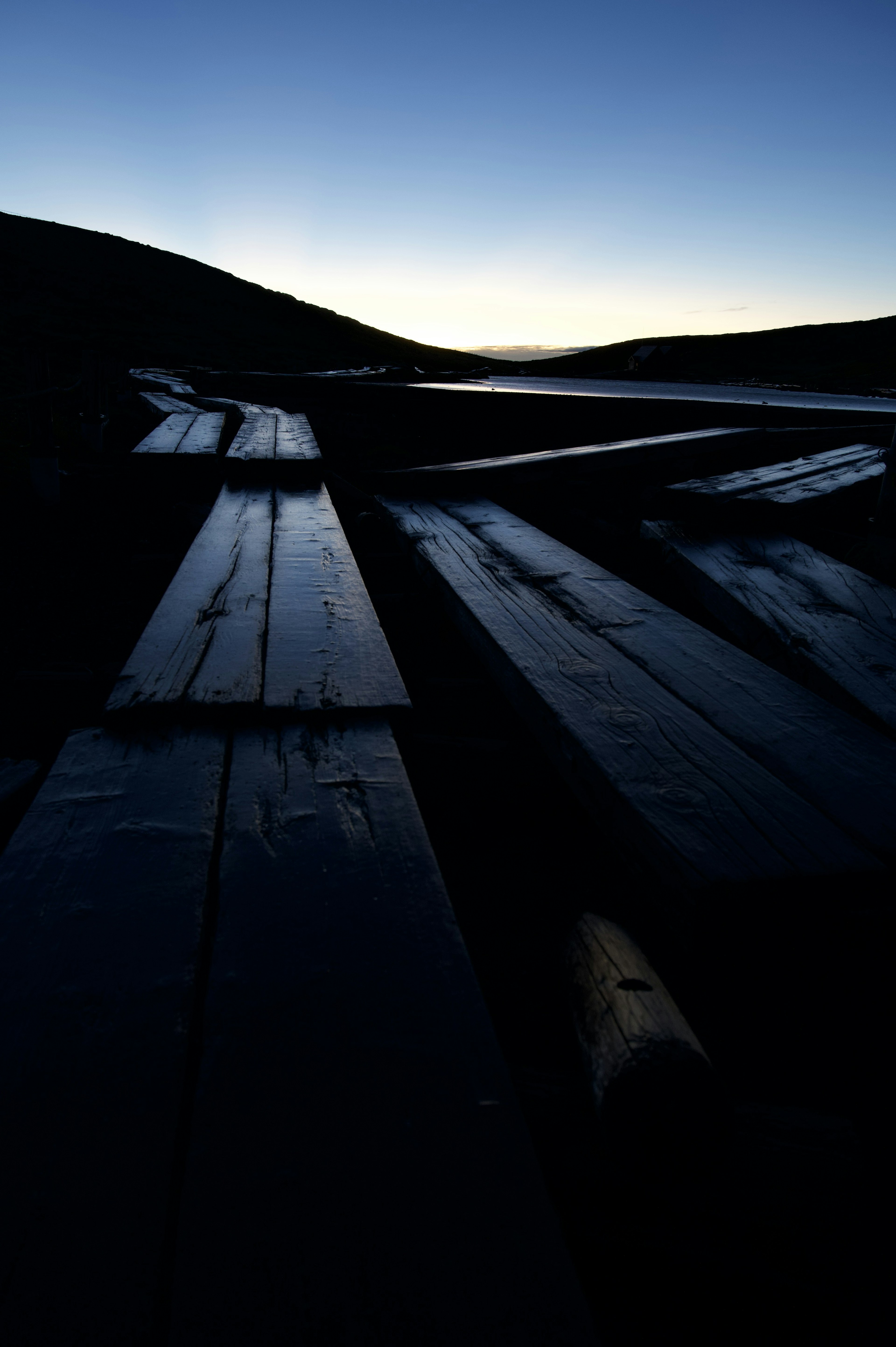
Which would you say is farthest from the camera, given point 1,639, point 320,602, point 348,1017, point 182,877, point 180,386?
point 180,386

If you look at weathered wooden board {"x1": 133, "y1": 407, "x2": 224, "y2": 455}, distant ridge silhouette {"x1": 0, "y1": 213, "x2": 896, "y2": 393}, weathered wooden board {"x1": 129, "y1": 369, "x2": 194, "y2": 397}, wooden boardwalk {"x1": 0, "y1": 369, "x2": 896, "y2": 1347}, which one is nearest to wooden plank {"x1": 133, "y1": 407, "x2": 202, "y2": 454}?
weathered wooden board {"x1": 133, "y1": 407, "x2": 224, "y2": 455}

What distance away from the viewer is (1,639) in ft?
14.3

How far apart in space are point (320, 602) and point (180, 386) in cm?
1032

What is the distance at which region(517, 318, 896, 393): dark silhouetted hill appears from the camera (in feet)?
49.6

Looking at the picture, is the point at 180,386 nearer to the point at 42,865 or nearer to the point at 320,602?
the point at 320,602

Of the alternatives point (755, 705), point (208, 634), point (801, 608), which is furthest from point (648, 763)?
point (801, 608)

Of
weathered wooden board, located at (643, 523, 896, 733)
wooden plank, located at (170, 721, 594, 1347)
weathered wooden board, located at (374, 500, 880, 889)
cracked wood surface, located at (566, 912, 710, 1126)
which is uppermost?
weathered wooden board, located at (643, 523, 896, 733)

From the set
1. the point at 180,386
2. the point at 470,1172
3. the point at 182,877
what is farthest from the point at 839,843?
the point at 180,386

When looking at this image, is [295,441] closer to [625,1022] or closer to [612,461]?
[612,461]

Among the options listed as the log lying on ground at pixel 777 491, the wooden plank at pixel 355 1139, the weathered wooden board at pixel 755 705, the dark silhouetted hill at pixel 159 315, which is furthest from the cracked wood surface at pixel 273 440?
the dark silhouetted hill at pixel 159 315

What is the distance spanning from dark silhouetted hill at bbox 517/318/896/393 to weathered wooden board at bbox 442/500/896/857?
1294cm

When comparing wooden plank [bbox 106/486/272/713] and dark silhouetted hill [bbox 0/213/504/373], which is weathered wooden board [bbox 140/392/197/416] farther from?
dark silhouetted hill [bbox 0/213/504/373]

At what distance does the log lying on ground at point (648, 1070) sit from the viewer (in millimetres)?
1000

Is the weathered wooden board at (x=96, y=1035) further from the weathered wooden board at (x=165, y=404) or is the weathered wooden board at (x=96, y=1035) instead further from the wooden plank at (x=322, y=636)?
the weathered wooden board at (x=165, y=404)
